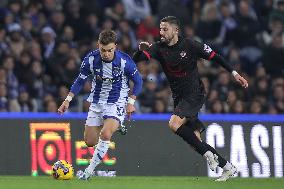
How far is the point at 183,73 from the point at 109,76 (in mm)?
1030

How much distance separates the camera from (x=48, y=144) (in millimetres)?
16438

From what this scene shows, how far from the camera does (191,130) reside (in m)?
14.1

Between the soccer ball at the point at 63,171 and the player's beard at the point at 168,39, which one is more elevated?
the player's beard at the point at 168,39

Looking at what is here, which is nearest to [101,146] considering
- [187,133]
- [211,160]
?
[187,133]

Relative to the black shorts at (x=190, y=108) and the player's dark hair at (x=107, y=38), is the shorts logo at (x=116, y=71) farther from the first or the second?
the black shorts at (x=190, y=108)

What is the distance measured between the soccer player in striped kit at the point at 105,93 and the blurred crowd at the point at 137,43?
3.94 m

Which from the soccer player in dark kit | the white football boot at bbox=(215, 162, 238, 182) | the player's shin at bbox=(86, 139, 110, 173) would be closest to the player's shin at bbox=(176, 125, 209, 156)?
the soccer player in dark kit

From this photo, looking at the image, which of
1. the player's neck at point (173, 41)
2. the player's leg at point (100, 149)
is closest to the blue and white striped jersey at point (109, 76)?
the player's leg at point (100, 149)

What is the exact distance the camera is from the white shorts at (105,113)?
45.8 ft

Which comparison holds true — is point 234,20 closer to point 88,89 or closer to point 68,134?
point 88,89

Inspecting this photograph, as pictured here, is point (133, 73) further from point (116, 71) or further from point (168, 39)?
point (168, 39)

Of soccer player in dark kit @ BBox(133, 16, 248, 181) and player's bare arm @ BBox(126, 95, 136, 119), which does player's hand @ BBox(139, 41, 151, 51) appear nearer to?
soccer player in dark kit @ BBox(133, 16, 248, 181)

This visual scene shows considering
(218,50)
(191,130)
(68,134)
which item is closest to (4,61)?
(68,134)

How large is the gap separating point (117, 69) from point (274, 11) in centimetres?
842
